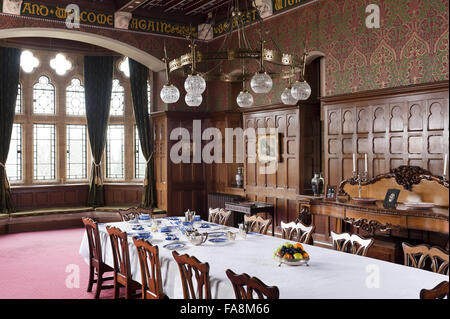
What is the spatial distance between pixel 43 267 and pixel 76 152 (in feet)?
16.7

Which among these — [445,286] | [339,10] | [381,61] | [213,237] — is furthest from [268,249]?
[339,10]

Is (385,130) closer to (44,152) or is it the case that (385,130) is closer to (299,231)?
(299,231)

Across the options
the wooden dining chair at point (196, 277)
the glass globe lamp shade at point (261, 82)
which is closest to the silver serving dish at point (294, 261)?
the wooden dining chair at point (196, 277)

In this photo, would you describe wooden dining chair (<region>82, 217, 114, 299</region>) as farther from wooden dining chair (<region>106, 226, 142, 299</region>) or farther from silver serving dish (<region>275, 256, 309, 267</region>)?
silver serving dish (<region>275, 256, 309, 267</region>)

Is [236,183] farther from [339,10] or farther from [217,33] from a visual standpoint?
[339,10]

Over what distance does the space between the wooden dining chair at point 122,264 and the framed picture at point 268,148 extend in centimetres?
452

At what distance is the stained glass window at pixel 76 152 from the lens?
11.1 m

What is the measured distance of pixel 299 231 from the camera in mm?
4820

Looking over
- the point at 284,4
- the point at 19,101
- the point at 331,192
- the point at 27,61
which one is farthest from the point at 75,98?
the point at 331,192

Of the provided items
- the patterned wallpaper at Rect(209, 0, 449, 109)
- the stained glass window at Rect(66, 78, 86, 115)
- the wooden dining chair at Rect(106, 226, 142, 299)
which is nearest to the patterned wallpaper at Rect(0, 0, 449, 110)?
the patterned wallpaper at Rect(209, 0, 449, 109)

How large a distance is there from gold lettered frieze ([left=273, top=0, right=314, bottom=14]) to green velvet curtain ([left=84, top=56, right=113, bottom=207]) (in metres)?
4.70

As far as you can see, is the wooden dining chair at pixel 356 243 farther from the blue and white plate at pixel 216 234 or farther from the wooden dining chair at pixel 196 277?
the wooden dining chair at pixel 196 277
